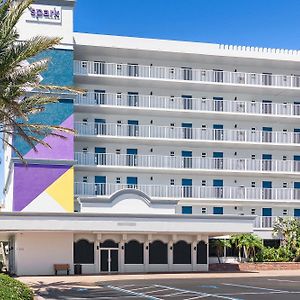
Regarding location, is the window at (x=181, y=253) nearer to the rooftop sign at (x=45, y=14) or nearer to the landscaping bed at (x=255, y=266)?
the landscaping bed at (x=255, y=266)

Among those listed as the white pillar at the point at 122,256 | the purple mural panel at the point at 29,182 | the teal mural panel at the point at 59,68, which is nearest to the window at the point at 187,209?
the white pillar at the point at 122,256

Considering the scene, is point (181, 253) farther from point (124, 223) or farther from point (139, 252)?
point (124, 223)

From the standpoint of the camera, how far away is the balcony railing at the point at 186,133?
47062 millimetres

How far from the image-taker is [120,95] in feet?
157

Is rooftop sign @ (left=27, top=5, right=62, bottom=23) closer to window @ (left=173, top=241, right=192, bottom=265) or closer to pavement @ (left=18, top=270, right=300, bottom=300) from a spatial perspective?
window @ (left=173, top=241, right=192, bottom=265)

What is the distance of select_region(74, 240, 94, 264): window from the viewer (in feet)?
129

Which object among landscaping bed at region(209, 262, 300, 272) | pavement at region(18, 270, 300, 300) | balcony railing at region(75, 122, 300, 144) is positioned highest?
balcony railing at region(75, 122, 300, 144)

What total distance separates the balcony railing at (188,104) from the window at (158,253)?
11.8m

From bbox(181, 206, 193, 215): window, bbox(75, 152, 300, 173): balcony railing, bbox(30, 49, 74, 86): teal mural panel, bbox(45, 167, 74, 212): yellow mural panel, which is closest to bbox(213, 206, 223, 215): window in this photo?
bbox(181, 206, 193, 215): window

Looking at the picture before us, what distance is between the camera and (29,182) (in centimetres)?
4231

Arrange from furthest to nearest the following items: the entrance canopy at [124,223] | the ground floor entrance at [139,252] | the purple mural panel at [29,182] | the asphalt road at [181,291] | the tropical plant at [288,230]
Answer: the tropical plant at [288,230] < the purple mural panel at [29,182] < the ground floor entrance at [139,252] < the entrance canopy at [124,223] < the asphalt road at [181,291]

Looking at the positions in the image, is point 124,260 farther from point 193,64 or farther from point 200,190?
point 193,64

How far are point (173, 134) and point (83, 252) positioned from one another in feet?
43.2

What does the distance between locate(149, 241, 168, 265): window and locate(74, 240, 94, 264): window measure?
13.0ft
